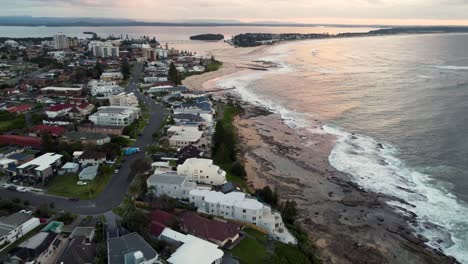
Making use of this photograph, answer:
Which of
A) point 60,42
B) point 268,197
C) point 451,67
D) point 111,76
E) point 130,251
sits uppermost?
point 451,67

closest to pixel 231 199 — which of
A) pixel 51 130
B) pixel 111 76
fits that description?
pixel 51 130

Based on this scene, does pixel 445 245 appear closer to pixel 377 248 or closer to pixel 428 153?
pixel 377 248

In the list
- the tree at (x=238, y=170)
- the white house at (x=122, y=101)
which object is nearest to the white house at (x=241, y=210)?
the tree at (x=238, y=170)

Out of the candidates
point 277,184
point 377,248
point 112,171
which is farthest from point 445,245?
point 112,171

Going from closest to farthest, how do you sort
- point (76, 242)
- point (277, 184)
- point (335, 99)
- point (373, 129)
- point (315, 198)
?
point (76, 242)
point (315, 198)
point (277, 184)
point (373, 129)
point (335, 99)

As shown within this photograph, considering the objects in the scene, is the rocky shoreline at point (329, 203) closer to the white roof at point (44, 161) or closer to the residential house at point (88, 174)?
the residential house at point (88, 174)

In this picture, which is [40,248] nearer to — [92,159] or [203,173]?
[203,173]
